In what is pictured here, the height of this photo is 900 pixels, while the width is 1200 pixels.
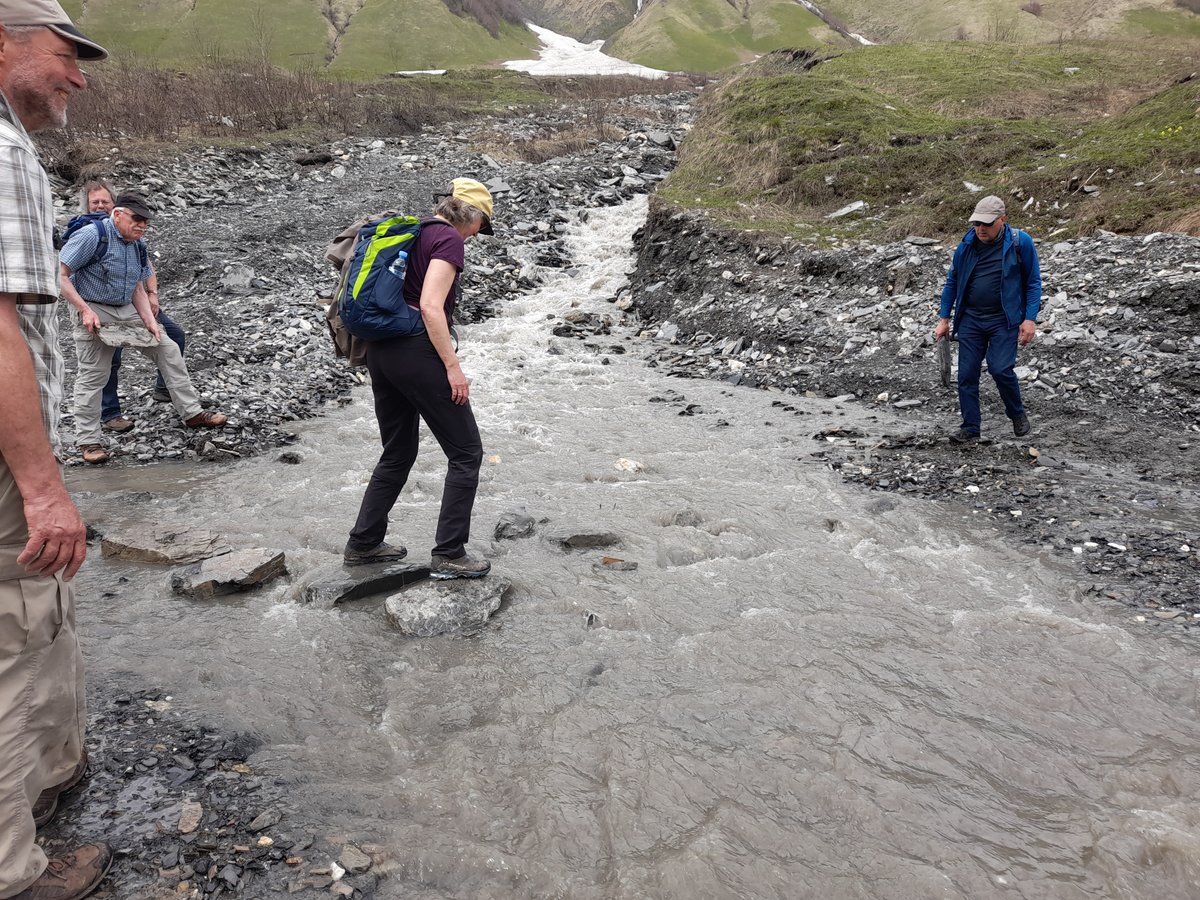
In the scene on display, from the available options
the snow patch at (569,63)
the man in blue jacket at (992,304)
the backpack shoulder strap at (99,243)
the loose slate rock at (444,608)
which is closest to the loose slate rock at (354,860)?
the loose slate rock at (444,608)

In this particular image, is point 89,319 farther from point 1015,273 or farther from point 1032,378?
point 1032,378

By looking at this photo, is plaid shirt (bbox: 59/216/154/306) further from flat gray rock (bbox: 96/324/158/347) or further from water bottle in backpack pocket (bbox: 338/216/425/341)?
water bottle in backpack pocket (bbox: 338/216/425/341)

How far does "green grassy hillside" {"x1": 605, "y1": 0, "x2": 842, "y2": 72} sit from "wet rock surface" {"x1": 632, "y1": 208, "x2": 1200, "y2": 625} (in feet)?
325

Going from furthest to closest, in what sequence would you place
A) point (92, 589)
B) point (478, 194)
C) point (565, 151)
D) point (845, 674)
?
1. point (565, 151)
2. point (92, 589)
3. point (478, 194)
4. point (845, 674)

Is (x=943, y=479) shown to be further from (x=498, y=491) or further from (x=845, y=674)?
(x=498, y=491)

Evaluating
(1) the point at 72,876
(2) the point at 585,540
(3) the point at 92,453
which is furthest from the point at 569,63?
(1) the point at 72,876

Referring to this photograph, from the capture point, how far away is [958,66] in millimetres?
30094

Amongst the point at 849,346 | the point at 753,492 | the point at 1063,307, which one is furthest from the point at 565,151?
the point at 753,492

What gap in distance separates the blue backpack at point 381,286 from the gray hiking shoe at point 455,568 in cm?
180

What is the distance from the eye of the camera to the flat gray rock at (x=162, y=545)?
6230mm

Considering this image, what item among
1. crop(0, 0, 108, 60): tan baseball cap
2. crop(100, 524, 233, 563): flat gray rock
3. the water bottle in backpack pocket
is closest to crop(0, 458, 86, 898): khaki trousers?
crop(0, 0, 108, 60): tan baseball cap

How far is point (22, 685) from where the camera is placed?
2.68m

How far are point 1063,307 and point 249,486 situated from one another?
10.8 metres

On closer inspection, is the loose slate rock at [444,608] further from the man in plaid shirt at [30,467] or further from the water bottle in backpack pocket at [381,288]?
the man in plaid shirt at [30,467]
